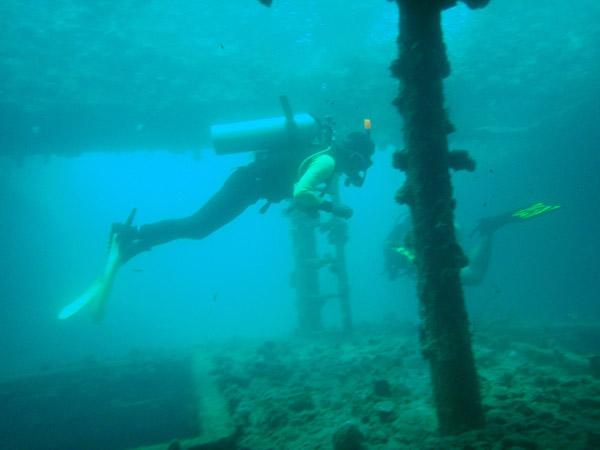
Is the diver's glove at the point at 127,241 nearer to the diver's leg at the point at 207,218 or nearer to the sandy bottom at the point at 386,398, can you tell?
the diver's leg at the point at 207,218

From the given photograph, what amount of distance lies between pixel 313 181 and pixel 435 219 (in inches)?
79.9

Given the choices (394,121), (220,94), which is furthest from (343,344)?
(394,121)

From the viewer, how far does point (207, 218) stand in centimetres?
565

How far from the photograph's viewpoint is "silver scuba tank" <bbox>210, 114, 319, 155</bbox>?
18.4 feet

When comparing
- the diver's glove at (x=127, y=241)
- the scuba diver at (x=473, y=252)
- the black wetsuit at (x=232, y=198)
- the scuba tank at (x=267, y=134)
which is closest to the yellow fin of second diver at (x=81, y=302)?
the diver's glove at (x=127, y=241)

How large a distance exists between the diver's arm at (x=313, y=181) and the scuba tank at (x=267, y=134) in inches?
46.0

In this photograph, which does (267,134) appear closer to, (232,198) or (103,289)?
(232,198)

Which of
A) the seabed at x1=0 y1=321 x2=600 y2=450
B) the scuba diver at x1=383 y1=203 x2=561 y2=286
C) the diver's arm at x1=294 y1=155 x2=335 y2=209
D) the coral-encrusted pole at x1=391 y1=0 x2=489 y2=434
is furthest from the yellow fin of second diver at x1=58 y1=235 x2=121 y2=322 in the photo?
the scuba diver at x1=383 y1=203 x2=561 y2=286

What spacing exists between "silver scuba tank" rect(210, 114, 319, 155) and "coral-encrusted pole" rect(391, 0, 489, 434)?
2957 millimetres

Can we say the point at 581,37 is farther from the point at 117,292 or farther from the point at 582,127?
the point at 117,292

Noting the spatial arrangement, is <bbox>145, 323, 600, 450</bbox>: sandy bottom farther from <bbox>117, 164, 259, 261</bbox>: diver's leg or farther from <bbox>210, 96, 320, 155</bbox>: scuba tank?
<bbox>210, 96, 320, 155</bbox>: scuba tank

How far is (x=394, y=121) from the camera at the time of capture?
15.3m

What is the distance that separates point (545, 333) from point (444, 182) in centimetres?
759

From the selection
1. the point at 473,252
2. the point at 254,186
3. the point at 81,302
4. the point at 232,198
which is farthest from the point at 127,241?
the point at 473,252
